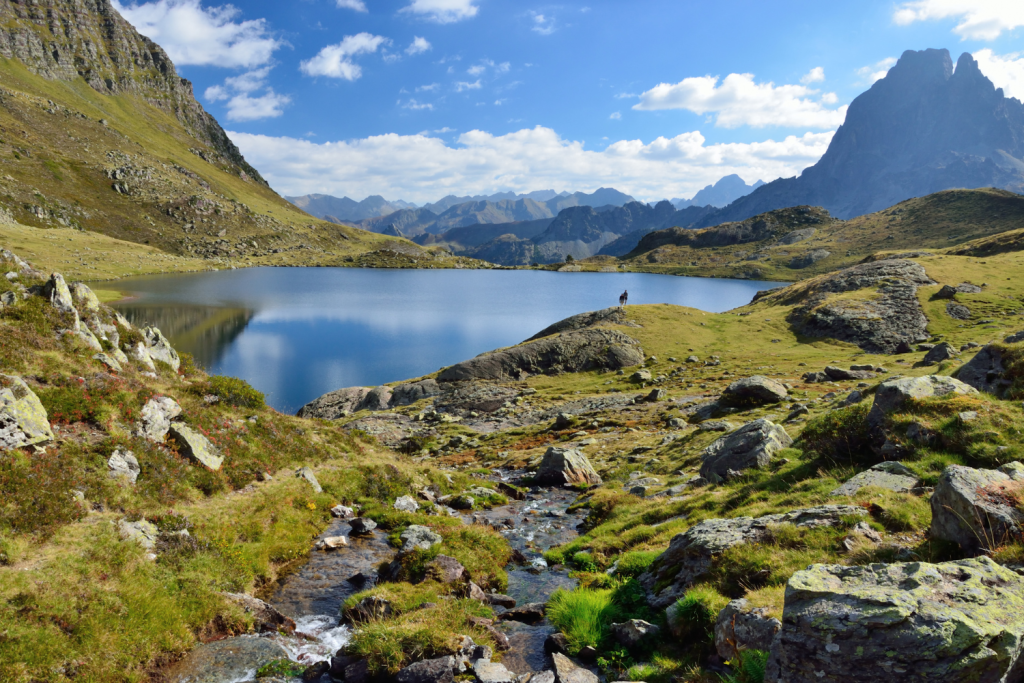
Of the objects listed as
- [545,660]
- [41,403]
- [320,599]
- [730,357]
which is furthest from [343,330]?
[545,660]

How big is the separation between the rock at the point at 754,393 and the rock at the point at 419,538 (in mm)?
25369

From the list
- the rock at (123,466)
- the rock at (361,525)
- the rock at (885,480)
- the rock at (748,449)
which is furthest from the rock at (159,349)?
the rock at (885,480)

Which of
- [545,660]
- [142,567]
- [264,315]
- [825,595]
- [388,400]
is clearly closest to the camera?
[825,595]

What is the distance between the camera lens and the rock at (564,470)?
27234mm

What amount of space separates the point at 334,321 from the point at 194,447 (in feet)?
290

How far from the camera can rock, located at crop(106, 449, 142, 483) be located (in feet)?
A: 54.1

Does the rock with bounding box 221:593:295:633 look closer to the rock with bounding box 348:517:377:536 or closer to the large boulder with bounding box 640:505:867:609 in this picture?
the rock with bounding box 348:517:377:536

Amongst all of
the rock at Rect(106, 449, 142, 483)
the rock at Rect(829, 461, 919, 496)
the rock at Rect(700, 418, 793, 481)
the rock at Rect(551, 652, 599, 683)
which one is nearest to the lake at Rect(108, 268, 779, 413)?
the rock at Rect(106, 449, 142, 483)

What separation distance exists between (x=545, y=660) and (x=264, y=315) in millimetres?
114381

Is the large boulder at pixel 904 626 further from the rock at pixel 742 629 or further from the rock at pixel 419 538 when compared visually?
the rock at pixel 419 538

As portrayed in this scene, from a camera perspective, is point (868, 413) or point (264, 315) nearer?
point (868, 413)

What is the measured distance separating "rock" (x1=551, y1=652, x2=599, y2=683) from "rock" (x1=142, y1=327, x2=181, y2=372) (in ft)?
88.6

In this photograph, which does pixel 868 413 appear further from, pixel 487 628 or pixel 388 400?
pixel 388 400

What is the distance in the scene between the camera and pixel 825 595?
679cm
